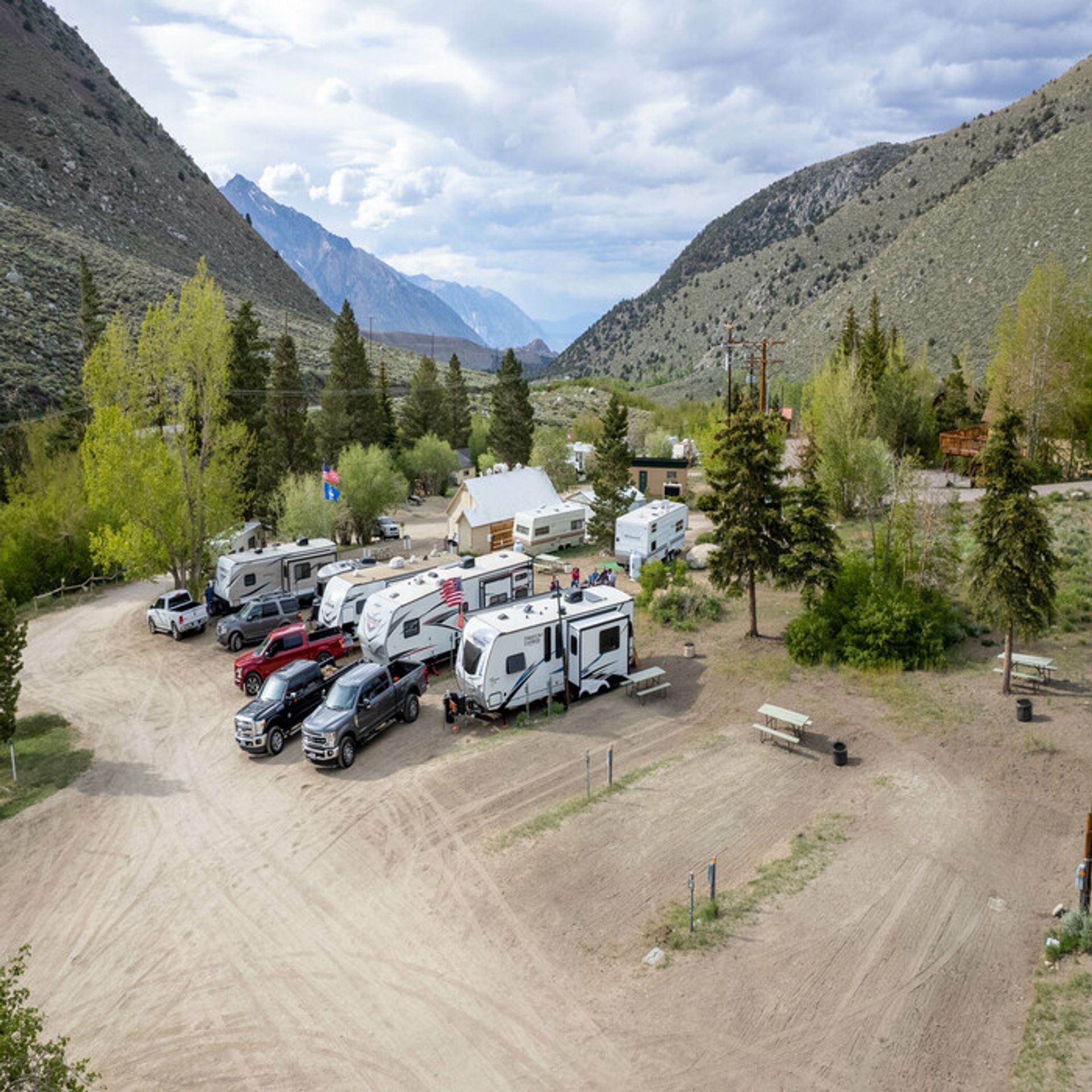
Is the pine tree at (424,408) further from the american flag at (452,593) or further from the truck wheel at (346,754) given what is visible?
the truck wheel at (346,754)

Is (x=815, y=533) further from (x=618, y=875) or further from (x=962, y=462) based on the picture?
(x=962, y=462)

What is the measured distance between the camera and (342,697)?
20.3 meters

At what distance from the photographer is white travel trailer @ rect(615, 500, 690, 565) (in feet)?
116

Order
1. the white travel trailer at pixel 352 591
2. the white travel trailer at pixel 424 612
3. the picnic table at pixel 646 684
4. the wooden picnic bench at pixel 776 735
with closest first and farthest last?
the wooden picnic bench at pixel 776 735 < the picnic table at pixel 646 684 < the white travel trailer at pixel 424 612 < the white travel trailer at pixel 352 591

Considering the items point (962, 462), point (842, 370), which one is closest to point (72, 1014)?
point (842, 370)

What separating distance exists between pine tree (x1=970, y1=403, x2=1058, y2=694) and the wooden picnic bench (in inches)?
240

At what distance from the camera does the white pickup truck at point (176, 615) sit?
29859mm

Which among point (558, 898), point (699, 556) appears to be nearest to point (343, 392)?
point (699, 556)

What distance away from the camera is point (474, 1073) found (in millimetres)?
10367

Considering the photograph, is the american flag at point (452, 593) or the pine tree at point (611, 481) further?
the pine tree at point (611, 481)

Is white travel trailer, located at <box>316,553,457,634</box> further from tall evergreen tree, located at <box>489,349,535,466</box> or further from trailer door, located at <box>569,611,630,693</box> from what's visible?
tall evergreen tree, located at <box>489,349,535,466</box>

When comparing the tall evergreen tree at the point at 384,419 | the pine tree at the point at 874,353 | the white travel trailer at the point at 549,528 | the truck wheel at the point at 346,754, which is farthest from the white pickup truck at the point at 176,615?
the pine tree at the point at 874,353

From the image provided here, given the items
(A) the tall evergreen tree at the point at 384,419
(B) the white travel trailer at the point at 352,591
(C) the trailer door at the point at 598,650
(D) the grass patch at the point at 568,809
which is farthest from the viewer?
(A) the tall evergreen tree at the point at 384,419

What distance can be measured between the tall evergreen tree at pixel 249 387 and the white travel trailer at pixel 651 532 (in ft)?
66.8
